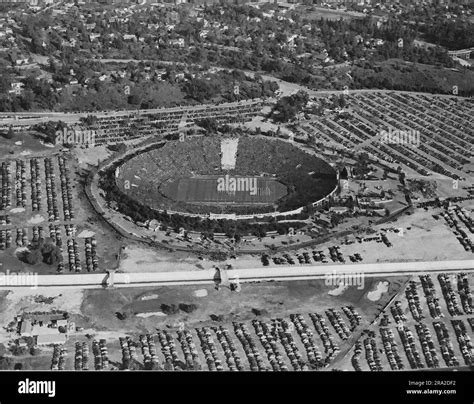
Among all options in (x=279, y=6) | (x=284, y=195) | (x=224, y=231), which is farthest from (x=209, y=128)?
(x=279, y=6)

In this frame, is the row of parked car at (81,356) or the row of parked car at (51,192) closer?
the row of parked car at (81,356)

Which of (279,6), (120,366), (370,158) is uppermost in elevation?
(120,366)

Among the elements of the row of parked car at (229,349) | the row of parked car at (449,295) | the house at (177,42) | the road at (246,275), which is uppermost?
the row of parked car at (229,349)

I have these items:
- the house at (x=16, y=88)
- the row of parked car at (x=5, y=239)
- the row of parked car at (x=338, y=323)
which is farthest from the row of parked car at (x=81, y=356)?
the house at (x=16, y=88)

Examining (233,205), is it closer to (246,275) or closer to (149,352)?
(246,275)

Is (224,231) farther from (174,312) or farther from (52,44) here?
(52,44)

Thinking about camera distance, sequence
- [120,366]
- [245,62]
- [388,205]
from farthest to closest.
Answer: [245,62] → [388,205] → [120,366]

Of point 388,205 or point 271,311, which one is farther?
point 388,205

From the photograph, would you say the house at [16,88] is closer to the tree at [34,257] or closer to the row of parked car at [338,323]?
the tree at [34,257]

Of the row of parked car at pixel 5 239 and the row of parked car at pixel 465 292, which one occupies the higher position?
the row of parked car at pixel 465 292

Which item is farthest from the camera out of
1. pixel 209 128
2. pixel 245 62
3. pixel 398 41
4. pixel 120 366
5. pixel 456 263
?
pixel 398 41
